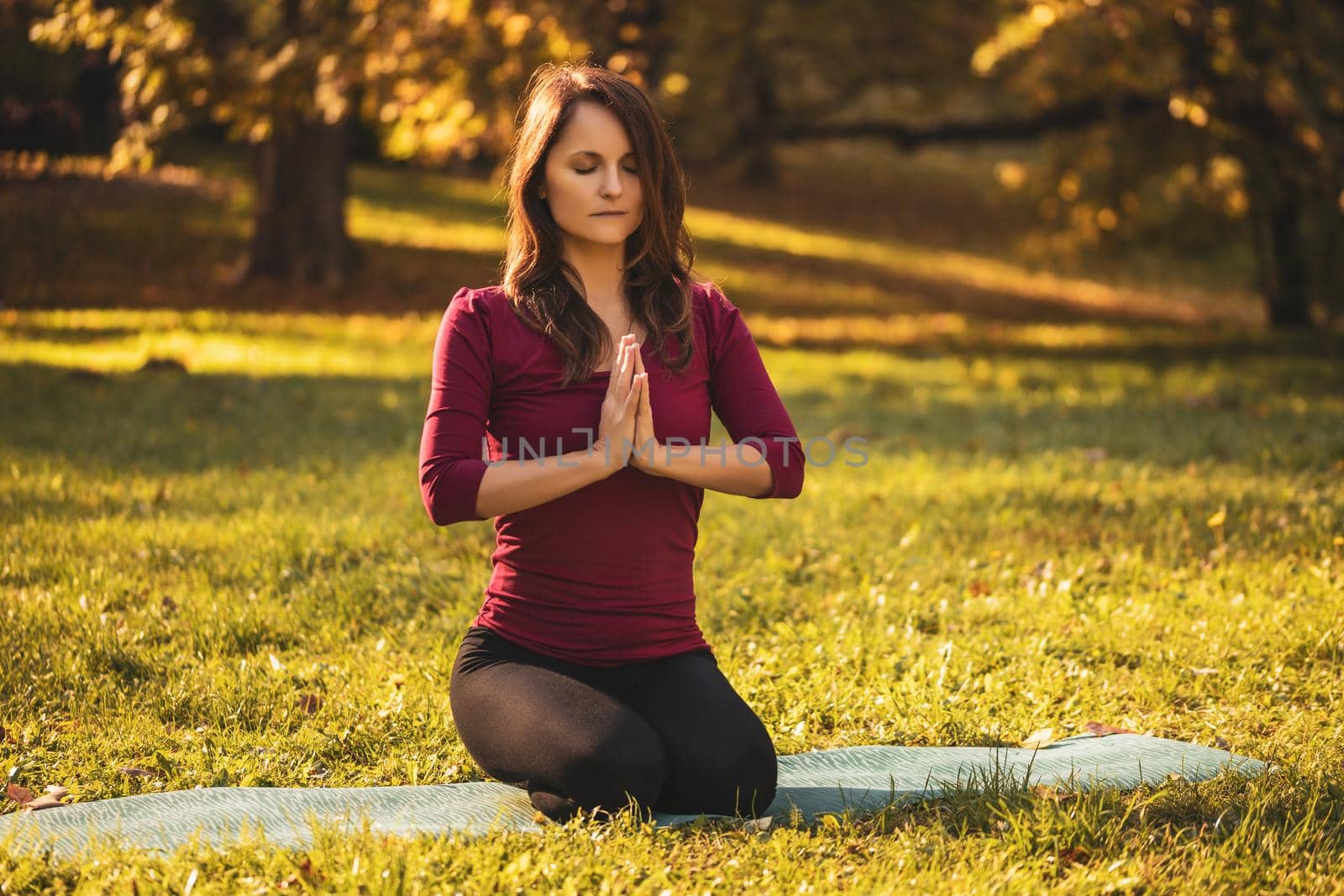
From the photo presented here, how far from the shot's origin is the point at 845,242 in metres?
28.7

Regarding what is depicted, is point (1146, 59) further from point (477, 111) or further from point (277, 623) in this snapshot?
point (277, 623)

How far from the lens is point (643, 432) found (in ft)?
10.3

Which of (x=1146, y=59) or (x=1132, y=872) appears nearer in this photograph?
(x=1132, y=872)

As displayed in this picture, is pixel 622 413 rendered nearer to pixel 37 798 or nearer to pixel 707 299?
pixel 707 299

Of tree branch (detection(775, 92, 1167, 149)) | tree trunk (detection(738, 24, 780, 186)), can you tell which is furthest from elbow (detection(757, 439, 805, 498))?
tree branch (detection(775, 92, 1167, 149))

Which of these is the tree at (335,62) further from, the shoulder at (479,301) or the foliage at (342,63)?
the shoulder at (479,301)

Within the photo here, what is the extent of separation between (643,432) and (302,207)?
46.8 feet

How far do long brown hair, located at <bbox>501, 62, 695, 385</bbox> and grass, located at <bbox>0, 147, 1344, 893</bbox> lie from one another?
1252 mm

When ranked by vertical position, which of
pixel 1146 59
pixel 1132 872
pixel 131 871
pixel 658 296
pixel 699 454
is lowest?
pixel 131 871

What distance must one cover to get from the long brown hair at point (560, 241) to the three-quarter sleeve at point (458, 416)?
138 millimetres

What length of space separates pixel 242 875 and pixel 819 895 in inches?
52.0

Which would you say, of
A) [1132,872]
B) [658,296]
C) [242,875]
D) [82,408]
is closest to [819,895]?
[1132,872]

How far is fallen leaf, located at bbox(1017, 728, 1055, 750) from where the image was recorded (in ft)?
13.1

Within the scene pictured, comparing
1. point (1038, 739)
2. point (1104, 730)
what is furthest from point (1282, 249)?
point (1038, 739)
